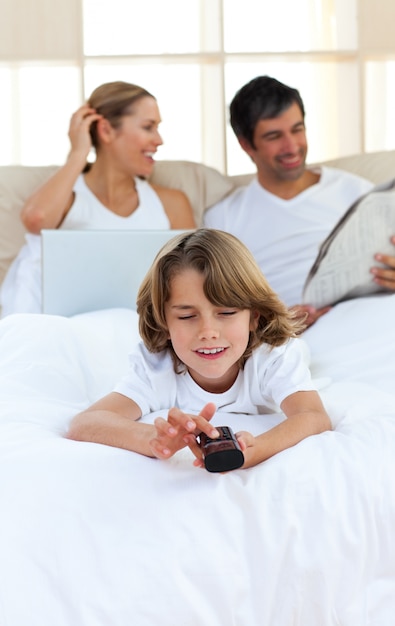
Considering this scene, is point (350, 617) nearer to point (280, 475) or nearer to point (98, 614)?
point (280, 475)

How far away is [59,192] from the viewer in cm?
238

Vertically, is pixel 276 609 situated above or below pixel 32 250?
below

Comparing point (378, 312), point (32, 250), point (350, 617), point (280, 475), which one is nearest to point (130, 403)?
point (280, 475)

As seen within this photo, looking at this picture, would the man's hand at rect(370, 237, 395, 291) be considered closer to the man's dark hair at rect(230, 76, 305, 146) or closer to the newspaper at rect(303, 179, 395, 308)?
the newspaper at rect(303, 179, 395, 308)

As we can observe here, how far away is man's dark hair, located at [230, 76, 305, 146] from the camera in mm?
2547

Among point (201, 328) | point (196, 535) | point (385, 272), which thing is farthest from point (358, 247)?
point (196, 535)

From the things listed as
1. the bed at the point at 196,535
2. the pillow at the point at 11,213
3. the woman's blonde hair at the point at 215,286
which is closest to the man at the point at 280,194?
the pillow at the point at 11,213

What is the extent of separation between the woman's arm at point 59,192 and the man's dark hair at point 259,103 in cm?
46

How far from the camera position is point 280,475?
984mm

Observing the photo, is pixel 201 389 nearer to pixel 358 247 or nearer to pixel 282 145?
pixel 358 247

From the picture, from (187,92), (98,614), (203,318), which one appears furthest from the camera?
(187,92)

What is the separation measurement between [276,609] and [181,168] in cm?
190

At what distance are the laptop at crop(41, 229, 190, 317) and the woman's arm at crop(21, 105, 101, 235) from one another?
269mm

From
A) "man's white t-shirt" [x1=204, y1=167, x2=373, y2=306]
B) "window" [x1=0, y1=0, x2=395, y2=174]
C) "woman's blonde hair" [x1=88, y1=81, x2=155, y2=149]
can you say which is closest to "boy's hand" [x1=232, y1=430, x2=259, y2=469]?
"man's white t-shirt" [x1=204, y1=167, x2=373, y2=306]
